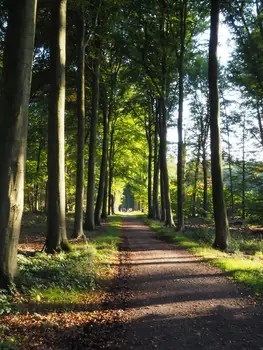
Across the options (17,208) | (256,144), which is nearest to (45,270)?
(17,208)

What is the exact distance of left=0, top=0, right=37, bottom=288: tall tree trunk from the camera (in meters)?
5.39

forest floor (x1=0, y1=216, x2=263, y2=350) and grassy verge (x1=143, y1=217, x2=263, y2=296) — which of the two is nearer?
forest floor (x1=0, y1=216, x2=263, y2=350)

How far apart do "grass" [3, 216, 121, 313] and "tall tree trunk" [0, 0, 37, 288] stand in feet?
1.84

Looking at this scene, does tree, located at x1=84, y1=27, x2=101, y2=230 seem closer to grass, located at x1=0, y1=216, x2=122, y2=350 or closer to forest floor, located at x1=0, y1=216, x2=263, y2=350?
grass, located at x1=0, y1=216, x2=122, y2=350

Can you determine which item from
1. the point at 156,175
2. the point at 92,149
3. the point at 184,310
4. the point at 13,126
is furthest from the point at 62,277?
the point at 156,175

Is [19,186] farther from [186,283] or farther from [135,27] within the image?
[135,27]

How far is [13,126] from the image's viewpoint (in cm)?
547

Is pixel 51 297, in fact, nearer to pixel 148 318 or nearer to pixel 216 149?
pixel 148 318

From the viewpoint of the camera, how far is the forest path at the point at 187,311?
442 cm

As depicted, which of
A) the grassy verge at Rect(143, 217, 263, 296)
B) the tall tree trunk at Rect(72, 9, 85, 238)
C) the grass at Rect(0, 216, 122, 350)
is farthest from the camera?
the tall tree trunk at Rect(72, 9, 85, 238)

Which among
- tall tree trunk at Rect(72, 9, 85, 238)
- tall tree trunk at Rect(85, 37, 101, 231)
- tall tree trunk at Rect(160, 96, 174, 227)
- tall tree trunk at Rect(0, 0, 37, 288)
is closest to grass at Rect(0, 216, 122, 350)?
tall tree trunk at Rect(0, 0, 37, 288)

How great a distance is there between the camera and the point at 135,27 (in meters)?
17.6

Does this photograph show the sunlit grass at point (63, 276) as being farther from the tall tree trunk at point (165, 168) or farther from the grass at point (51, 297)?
the tall tree trunk at point (165, 168)

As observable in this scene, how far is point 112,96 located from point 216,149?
12.5 meters
